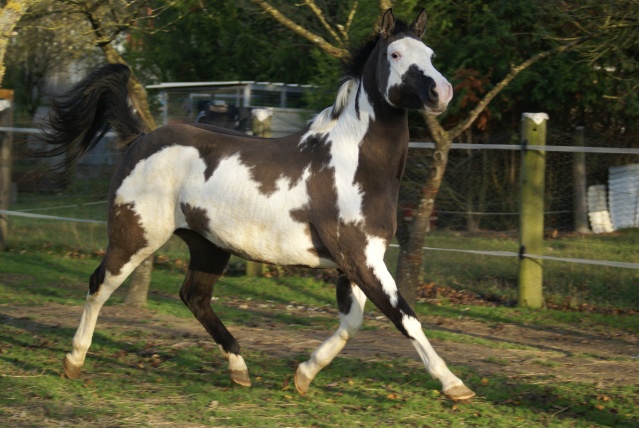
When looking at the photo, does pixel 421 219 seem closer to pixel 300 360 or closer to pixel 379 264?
pixel 300 360

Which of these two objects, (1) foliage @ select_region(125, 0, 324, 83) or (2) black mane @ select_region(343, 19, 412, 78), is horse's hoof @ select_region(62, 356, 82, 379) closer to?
(2) black mane @ select_region(343, 19, 412, 78)

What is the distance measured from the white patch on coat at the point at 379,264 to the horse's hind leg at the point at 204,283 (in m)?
1.17

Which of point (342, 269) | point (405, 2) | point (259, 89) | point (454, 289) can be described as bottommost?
point (454, 289)

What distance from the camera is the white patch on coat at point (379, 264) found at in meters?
5.00

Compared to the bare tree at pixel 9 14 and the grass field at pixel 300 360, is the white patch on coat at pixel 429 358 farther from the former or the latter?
the bare tree at pixel 9 14

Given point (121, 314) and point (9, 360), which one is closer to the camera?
point (9, 360)

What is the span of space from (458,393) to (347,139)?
5.31 ft

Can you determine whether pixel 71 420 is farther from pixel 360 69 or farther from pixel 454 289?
pixel 454 289

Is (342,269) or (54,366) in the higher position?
(342,269)

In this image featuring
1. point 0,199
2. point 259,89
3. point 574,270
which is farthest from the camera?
point 259,89

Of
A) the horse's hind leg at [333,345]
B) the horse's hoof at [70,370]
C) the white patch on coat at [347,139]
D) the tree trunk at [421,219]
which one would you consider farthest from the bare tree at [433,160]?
the horse's hoof at [70,370]

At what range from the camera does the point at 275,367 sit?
6047 mm

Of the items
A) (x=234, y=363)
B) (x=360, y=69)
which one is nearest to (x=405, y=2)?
(x=360, y=69)

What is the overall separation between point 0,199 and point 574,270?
7.43 m
